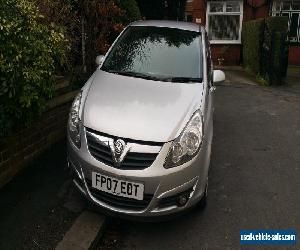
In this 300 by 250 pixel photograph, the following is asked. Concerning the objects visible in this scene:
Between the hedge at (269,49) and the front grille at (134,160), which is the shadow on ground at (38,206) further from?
the hedge at (269,49)

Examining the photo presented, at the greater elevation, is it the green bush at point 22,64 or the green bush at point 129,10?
the green bush at point 129,10

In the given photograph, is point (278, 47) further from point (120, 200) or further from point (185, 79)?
point (120, 200)

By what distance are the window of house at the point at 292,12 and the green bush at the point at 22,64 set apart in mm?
14818

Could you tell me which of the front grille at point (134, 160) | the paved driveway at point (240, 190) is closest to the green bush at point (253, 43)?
the paved driveway at point (240, 190)

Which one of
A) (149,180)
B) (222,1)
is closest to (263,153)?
(149,180)

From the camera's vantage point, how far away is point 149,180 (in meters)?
3.08

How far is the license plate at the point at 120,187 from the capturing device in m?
3.11

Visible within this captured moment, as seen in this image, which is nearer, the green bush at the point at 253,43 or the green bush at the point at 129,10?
the green bush at the point at 129,10

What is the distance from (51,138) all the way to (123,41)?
1645mm

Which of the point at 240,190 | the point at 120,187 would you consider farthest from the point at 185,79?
the point at 120,187

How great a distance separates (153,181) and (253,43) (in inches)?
452

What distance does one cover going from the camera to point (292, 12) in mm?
16406

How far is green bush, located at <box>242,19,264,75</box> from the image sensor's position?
496 inches

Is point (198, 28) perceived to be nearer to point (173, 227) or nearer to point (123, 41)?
point (123, 41)
